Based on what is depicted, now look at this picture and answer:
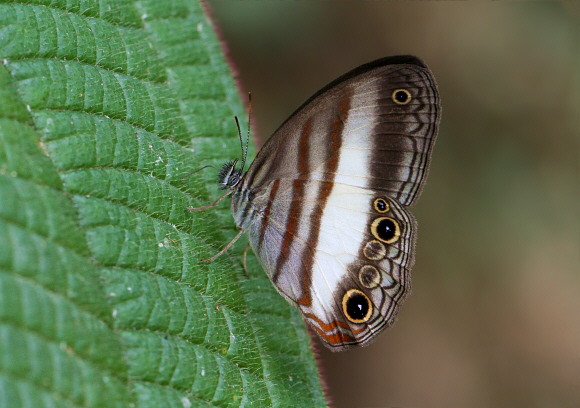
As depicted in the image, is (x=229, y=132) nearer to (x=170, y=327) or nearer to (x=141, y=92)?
(x=141, y=92)

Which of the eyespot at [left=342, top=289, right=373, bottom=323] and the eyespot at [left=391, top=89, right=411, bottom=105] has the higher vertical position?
the eyespot at [left=391, top=89, right=411, bottom=105]

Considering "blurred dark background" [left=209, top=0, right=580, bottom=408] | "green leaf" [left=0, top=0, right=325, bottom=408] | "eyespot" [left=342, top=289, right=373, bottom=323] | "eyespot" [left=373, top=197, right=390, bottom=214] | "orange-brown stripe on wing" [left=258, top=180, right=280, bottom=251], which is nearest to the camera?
"green leaf" [left=0, top=0, right=325, bottom=408]

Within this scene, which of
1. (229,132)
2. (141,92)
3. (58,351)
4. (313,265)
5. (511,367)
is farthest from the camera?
(511,367)

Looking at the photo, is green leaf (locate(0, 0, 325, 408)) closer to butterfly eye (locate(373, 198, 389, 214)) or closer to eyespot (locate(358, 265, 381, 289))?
eyespot (locate(358, 265, 381, 289))

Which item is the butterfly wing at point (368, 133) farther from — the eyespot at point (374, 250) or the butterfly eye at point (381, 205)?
the eyespot at point (374, 250)

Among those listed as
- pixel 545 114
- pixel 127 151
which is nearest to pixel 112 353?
pixel 127 151

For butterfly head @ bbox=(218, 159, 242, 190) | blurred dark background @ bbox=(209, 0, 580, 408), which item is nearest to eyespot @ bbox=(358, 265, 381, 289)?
butterfly head @ bbox=(218, 159, 242, 190)
